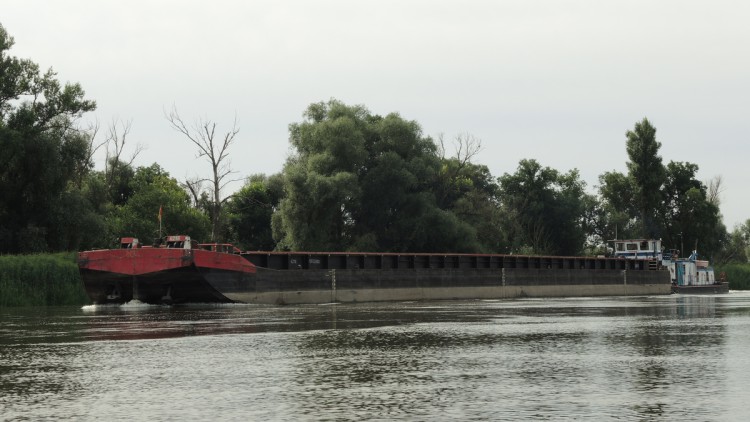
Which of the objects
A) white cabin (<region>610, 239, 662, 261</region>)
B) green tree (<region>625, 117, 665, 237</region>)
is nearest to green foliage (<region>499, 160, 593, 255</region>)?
green tree (<region>625, 117, 665, 237</region>)

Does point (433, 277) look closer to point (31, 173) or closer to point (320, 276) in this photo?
point (320, 276)

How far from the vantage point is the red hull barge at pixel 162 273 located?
39.2 meters

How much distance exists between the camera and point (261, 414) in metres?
9.92

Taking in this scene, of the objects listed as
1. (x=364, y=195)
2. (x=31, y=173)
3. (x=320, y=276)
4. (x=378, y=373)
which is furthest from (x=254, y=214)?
(x=378, y=373)

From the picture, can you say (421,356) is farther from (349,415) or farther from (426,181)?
(426,181)

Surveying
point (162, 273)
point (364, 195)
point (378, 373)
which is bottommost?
point (378, 373)

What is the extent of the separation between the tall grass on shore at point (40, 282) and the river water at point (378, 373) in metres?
20.0

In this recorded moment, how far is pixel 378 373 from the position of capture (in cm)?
1347

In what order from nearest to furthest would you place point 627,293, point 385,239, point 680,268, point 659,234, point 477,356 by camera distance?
1. point 477,356
2. point 627,293
3. point 385,239
4. point 680,268
5. point 659,234

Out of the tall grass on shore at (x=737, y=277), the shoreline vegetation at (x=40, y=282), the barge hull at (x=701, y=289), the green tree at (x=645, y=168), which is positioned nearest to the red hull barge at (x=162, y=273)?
the shoreline vegetation at (x=40, y=282)

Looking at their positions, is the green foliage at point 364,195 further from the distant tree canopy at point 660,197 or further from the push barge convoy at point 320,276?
the distant tree canopy at point 660,197

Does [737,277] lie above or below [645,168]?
below

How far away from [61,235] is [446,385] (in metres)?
49.5

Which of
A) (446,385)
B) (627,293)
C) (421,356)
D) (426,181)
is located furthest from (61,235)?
(446,385)
